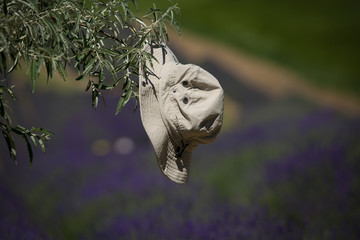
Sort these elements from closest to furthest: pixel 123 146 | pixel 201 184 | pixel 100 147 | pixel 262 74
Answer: pixel 201 184, pixel 100 147, pixel 123 146, pixel 262 74

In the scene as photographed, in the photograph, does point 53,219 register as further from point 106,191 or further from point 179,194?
point 179,194

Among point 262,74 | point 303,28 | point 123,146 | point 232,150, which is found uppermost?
point 303,28

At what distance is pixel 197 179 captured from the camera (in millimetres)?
5566

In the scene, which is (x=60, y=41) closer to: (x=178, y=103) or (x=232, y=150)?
(x=178, y=103)

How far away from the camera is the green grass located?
6.68 meters

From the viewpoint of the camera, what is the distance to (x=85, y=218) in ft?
16.9

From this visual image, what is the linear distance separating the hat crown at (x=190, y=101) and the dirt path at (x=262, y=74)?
14.7 ft

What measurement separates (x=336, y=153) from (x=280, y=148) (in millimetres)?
691

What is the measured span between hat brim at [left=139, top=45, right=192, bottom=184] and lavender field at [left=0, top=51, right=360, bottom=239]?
5.43 ft

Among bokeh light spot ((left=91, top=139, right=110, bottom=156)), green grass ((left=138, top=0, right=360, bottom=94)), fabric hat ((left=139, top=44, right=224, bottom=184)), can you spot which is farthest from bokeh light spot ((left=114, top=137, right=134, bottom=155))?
fabric hat ((left=139, top=44, right=224, bottom=184))

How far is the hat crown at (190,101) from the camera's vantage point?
6.92ft

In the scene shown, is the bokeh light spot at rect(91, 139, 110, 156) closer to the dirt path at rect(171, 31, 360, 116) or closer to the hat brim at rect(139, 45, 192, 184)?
the dirt path at rect(171, 31, 360, 116)

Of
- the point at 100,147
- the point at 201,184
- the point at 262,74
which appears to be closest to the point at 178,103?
the point at 201,184

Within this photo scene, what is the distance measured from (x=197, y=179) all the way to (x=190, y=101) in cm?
349
